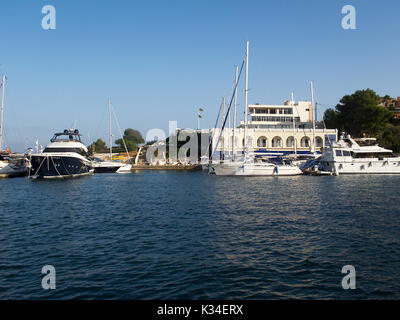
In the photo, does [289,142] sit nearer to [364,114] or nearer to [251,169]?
[364,114]

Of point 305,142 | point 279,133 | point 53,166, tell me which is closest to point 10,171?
point 53,166

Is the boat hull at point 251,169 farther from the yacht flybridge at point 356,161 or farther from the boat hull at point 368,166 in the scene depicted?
the boat hull at point 368,166

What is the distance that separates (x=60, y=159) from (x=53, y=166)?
1.61 meters

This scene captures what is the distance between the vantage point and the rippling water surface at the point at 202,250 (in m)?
10.4

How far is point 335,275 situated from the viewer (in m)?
11.3

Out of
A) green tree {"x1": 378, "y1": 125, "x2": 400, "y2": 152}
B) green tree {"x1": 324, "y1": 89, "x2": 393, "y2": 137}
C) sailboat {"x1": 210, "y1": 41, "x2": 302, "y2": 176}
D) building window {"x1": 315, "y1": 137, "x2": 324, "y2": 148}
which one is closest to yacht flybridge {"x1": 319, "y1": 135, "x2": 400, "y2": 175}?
sailboat {"x1": 210, "y1": 41, "x2": 302, "y2": 176}

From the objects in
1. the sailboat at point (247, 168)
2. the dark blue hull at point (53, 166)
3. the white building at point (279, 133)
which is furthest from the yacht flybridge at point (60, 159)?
the white building at point (279, 133)

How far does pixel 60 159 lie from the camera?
55375 mm

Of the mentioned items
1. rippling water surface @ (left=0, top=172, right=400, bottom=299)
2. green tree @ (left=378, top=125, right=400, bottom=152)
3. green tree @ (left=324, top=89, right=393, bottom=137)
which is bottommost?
rippling water surface @ (left=0, top=172, right=400, bottom=299)

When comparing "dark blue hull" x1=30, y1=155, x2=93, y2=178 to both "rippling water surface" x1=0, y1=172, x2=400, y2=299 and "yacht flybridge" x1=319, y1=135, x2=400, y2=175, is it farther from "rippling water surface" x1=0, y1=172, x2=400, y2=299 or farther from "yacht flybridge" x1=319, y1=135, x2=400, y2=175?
"yacht flybridge" x1=319, y1=135, x2=400, y2=175

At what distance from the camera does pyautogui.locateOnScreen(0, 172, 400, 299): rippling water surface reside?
34.2ft

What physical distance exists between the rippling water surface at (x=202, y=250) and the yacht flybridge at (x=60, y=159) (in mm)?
30341
